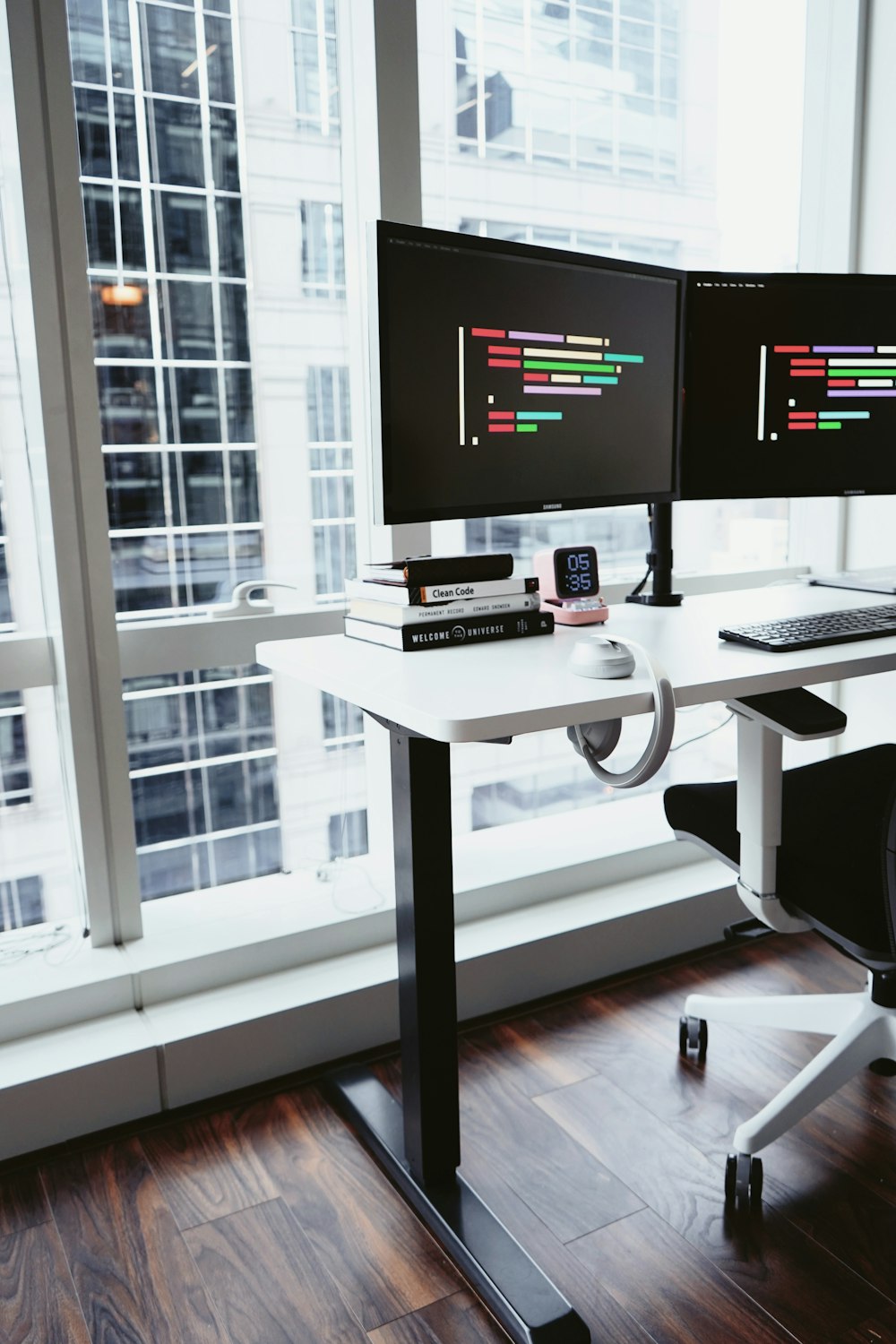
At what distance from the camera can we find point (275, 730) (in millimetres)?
2145

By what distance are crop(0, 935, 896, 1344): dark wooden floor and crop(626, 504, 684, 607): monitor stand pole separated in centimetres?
86

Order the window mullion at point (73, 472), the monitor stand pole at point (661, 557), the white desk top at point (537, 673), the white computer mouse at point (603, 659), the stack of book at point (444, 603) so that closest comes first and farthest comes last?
the white desk top at point (537, 673)
the white computer mouse at point (603, 659)
the stack of book at point (444, 603)
the window mullion at point (73, 472)
the monitor stand pole at point (661, 557)

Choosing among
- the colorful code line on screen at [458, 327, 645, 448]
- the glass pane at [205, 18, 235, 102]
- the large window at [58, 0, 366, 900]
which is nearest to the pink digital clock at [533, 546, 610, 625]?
the colorful code line on screen at [458, 327, 645, 448]

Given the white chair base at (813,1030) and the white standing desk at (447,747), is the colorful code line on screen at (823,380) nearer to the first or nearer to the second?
the white standing desk at (447,747)

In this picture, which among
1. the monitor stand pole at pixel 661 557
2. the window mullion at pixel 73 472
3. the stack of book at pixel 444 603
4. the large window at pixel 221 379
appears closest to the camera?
the stack of book at pixel 444 603

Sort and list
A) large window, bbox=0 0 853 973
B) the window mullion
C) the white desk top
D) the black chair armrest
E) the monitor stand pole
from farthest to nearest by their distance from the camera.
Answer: the monitor stand pole < large window, bbox=0 0 853 973 < the window mullion < the black chair armrest < the white desk top

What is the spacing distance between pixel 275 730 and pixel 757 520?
1.46m

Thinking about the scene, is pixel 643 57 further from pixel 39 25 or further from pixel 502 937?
pixel 502 937

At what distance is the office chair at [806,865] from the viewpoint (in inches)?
54.2

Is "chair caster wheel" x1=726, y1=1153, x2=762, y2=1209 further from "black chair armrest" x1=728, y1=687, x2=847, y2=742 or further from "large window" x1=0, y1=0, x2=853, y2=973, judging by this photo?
"large window" x1=0, y1=0, x2=853, y2=973

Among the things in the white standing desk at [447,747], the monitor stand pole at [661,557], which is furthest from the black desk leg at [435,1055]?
the monitor stand pole at [661,557]

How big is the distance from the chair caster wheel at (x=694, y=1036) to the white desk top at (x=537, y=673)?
772 mm

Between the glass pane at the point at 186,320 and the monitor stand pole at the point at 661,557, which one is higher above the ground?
the glass pane at the point at 186,320

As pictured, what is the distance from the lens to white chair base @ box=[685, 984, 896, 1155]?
5.11ft
